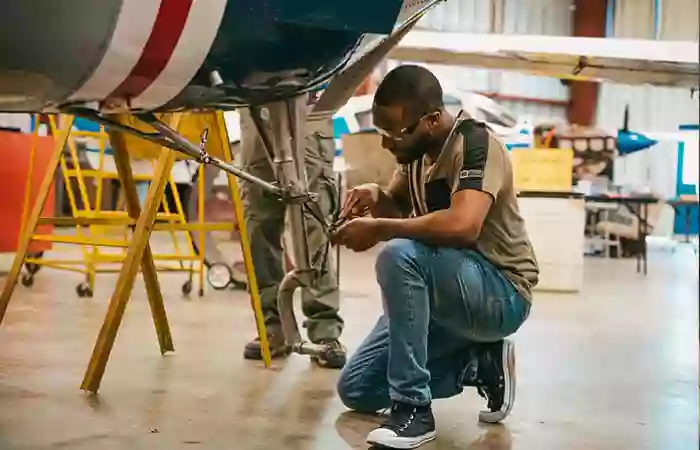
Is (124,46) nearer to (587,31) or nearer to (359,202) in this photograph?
(359,202)

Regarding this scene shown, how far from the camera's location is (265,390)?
81.0 inches

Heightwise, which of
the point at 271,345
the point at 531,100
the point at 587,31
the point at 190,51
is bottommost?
the point at 271,345

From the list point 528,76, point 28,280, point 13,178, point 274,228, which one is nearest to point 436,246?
point 274,228

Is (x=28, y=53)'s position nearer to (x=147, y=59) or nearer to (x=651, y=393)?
(x=147, y=59)

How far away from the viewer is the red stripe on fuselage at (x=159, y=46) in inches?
35.2

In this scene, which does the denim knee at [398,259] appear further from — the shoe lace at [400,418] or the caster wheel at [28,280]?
the caster wheel at [28,280]

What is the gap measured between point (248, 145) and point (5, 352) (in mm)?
899

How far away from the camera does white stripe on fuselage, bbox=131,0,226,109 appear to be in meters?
0.92

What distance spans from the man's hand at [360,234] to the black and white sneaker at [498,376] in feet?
1.40

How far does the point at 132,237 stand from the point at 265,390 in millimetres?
518

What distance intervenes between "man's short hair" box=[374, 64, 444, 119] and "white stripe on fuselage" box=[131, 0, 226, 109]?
65 centimetres

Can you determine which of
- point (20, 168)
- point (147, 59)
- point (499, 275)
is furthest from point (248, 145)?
point (20, 168)

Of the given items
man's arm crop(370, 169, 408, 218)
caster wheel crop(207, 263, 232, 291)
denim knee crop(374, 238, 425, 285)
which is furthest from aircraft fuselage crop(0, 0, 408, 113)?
caster wheel crop(207, 263, 232, 291)

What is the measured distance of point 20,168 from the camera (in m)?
4.48
